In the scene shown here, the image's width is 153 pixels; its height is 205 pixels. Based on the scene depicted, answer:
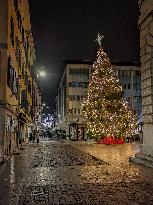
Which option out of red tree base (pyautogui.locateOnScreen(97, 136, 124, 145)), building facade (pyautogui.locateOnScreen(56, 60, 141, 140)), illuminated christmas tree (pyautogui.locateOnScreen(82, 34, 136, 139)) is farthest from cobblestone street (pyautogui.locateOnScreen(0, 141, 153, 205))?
building facade (pyautogui.locateOnScreen(56, 60, 141, 140))

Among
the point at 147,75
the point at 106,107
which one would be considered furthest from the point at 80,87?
the point at 147,75

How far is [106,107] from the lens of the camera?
46.8 m

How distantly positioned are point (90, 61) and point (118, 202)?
82294mm

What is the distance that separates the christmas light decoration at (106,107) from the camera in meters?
45.7

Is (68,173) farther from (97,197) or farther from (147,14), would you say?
(147,14)

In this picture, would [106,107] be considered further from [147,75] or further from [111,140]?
[147,75]

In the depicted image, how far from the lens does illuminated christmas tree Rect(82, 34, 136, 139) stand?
45.7m

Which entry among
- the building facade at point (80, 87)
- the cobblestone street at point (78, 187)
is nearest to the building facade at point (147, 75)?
the cobblestone street at point (78, 187)

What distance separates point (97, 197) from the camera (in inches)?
373

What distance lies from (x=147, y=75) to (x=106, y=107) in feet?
96.3

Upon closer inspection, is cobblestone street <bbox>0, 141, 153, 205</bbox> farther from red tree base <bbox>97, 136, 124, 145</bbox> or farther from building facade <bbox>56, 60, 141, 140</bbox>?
building facade <bbox>56, 60, 141, 140</bbox>

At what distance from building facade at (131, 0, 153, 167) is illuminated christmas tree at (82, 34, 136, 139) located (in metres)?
27.2

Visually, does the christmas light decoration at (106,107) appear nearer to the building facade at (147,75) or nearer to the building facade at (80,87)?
the building facade at (147,75)

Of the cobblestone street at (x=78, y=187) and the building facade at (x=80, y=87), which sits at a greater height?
the building facade at (x=80, y=87)
